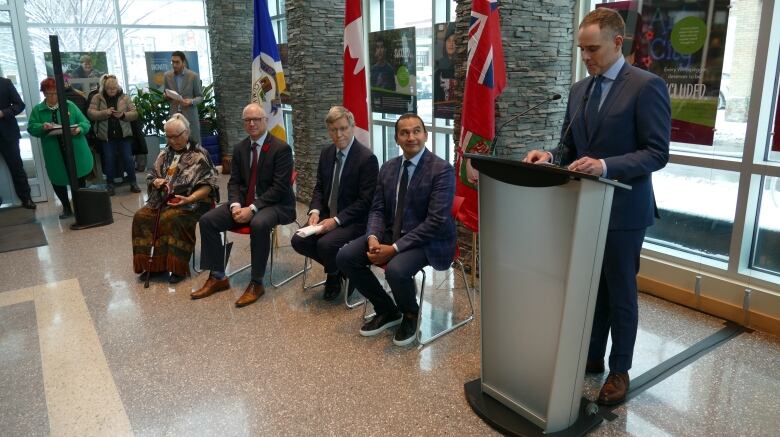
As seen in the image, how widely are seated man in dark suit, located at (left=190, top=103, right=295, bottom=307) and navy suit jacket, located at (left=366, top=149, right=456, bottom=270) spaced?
945 millimetres

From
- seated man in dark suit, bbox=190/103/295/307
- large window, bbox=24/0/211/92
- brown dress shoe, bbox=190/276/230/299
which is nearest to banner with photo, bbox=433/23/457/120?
seated man in dark suit, bbox=190/103/295/307

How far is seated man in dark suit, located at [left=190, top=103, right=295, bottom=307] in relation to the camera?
358cm

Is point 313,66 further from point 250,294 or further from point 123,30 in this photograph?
point 123,30

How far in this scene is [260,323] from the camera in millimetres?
3242

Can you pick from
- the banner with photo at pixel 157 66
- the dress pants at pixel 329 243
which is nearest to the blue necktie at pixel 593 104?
the dress pants at pixel 329 243

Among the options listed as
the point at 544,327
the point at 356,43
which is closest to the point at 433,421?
the point at 544,327

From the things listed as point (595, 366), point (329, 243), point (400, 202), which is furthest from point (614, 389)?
point (329, 243)

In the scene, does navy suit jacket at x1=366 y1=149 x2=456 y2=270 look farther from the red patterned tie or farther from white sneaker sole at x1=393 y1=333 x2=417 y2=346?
the red patterned tie

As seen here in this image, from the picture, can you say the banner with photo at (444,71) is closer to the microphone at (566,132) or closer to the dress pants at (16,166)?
the microphone at (566,132)

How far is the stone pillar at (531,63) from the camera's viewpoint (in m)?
3.49

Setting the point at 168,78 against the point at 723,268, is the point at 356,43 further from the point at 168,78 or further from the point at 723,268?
the point at 168,78

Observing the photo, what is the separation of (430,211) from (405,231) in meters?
0.20

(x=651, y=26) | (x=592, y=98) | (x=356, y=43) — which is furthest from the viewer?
(x=356, y=43)

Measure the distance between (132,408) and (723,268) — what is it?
3.22 metres
